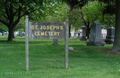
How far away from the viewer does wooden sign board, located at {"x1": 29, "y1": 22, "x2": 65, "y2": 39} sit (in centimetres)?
707

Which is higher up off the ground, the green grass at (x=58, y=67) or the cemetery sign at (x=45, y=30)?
the cemetery sign at (x=45, y=30)

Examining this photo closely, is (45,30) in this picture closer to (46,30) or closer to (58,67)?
(46,30)

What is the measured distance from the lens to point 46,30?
7.17m

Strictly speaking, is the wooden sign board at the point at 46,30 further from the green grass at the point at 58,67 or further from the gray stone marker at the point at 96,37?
the gray stone marker at the point at 96,37

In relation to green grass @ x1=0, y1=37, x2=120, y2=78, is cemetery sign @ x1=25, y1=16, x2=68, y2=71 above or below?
above

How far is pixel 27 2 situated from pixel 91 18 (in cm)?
1483

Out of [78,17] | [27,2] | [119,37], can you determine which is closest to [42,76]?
[119,37]

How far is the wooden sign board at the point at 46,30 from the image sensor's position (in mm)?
7074

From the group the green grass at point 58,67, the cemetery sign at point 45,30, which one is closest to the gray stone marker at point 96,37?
the green grass at point 58,67

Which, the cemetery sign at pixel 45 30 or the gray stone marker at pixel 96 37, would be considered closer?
the cemetery sign at pixel 45 30

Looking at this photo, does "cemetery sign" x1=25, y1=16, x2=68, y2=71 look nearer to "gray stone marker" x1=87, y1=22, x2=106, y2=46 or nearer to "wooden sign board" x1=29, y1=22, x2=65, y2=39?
"wooden sign board" x1=29, y1=22, x2=65, y2=39

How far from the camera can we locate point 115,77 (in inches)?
229

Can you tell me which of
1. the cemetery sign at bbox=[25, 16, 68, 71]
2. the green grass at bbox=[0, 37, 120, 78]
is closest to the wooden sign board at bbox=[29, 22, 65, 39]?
the cemetery sign at bbox=[25, 16, 68, 71]

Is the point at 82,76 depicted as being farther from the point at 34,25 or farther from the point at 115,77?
the point at 34,25
